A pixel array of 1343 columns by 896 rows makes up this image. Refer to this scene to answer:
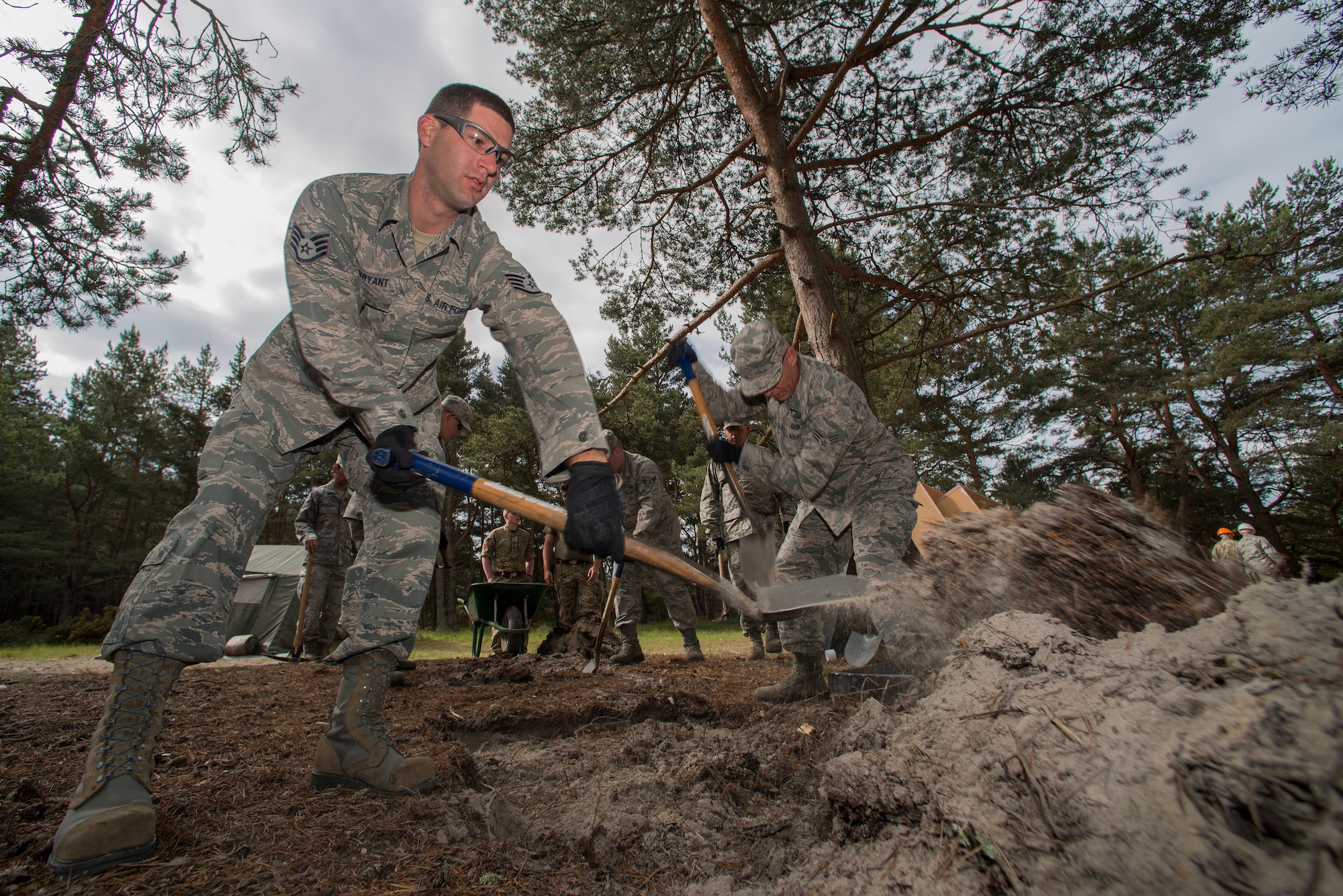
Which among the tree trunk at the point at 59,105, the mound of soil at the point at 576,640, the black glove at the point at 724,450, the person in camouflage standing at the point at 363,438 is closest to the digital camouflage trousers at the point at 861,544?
the black glove at the point at 724,450

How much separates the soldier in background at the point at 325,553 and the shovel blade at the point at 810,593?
16.8ft

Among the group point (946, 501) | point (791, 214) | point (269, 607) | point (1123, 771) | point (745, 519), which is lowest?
point (269, 607)

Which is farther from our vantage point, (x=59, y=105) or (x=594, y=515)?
(x=59, y=105)

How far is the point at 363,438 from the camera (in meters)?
1.82

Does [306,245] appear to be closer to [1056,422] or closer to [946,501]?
[946,501]

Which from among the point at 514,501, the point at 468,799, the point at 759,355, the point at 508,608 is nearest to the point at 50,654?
the point at 508,608

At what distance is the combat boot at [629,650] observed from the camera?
5539 mm

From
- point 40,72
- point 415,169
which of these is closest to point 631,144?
point 40,72

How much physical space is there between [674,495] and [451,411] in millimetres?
18250

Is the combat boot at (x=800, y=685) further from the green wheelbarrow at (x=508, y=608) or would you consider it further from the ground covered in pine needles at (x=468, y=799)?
the green wheelbarrow at (x=508, y=608)

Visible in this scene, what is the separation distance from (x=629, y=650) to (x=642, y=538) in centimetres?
105

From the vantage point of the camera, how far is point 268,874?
122 centimetres

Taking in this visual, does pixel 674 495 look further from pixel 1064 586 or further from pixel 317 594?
pixel 1064 586

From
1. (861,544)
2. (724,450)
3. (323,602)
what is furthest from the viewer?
(323,602)
